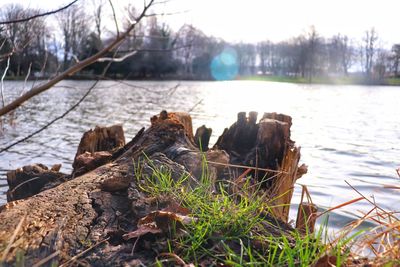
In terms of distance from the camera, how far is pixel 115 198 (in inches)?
96.4

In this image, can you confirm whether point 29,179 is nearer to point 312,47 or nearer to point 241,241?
point 241,241

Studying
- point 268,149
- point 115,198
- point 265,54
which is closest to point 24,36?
point 115,198

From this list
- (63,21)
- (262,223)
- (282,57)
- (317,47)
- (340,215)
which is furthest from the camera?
(282,57)

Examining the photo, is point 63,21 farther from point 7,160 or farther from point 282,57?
point 282,57

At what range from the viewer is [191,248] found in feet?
5.79

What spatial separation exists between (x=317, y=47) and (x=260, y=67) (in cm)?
2265

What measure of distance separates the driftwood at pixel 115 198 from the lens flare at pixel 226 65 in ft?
227

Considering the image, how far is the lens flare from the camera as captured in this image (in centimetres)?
7494

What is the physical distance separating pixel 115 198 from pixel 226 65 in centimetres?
8838

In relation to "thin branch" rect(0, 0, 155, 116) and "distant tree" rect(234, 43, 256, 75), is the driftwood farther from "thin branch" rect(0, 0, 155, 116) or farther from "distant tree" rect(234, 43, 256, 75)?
"distant tree" rect(234, 43, 256, 75)

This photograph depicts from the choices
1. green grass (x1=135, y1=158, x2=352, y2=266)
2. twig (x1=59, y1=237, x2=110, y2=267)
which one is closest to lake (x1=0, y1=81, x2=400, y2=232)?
green grass (x1=135, y1=158, x2=352, y2=266)

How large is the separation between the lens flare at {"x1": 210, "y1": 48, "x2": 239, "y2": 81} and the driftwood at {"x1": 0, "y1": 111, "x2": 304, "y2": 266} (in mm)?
69152

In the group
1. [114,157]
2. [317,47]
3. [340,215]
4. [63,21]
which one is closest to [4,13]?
[63,21]

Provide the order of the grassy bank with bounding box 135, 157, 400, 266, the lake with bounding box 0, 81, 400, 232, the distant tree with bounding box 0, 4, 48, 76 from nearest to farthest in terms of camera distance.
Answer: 1. the grassy bank with bounding box 135, 157, 400, 266
2. the distant tree with bounding box 0, 4, 48, 76
3. the lake with bounding box 0, 81, 400, 232
